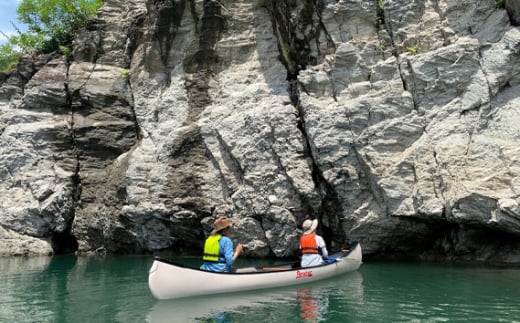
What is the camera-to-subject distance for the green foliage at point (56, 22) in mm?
26266

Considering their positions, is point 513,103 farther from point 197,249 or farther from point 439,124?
point 197,249

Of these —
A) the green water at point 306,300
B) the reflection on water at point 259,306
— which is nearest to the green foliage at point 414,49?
the green water at point 306,300

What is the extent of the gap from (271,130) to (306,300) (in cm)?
860

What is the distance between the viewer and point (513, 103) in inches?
547

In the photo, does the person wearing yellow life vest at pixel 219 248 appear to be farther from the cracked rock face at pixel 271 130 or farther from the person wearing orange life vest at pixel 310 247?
the cracked rock face at pixel 271 130

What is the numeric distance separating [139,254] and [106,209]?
101 inches

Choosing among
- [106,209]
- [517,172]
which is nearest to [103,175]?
[106,209]

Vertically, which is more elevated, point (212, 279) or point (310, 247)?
point (310, 247)

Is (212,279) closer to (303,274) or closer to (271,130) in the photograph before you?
(303,274)

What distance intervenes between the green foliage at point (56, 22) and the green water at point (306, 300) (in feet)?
52.6

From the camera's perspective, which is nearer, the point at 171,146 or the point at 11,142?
the point at 171,146

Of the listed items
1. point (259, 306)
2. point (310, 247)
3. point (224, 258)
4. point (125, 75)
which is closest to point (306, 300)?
point (259, 306)

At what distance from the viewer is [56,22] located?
88.5ft

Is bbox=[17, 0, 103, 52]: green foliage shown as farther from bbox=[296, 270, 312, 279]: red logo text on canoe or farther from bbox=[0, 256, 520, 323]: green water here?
bbox=[296, 270, 312, 279]: red logo text on canoe
